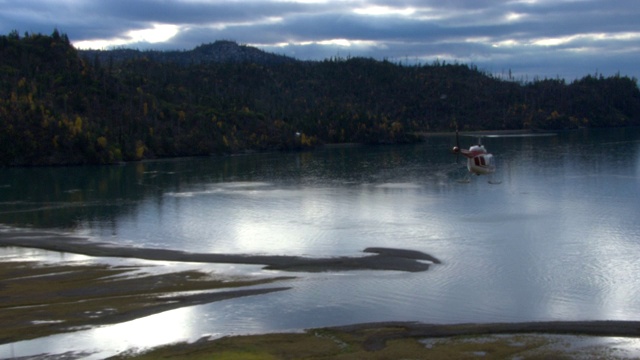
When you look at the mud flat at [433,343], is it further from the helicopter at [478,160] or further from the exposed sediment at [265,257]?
the helicopter at [478,160]

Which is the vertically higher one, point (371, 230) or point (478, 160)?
point (478, 160)

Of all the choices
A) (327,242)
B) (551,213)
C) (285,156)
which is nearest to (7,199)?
(327,242)

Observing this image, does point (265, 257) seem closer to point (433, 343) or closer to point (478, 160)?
point (433, 343)

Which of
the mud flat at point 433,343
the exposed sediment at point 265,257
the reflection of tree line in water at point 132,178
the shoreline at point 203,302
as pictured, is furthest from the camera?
the reflection of tree line in water at point 132,178

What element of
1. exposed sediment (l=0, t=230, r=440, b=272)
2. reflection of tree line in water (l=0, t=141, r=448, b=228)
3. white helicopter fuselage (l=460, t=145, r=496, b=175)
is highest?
white helicopter fuselage (l=460, t=145, r=496, b=175)

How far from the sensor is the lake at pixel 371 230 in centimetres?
3039

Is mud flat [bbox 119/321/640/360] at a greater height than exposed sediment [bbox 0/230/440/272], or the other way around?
exposed sediment [bbox 0/230/440/272]

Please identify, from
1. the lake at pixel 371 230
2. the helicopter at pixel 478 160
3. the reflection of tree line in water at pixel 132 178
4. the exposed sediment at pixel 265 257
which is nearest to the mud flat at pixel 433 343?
the lake at pixel 371 230

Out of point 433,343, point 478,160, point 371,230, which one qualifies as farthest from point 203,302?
point 478,160

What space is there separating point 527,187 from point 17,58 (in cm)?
12846

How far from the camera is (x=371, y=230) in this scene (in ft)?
173

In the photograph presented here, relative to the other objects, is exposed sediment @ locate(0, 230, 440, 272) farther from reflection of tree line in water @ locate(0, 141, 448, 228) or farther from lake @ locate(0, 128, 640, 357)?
reflection of tree line in water @ locate(0, 141, 448, 228)

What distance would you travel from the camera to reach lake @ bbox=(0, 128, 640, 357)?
99.7 ft

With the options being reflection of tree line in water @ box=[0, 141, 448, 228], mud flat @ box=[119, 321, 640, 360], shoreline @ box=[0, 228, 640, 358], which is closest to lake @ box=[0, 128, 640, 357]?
reflection of tree line in water @ box=[0, 141, 448, 228]
